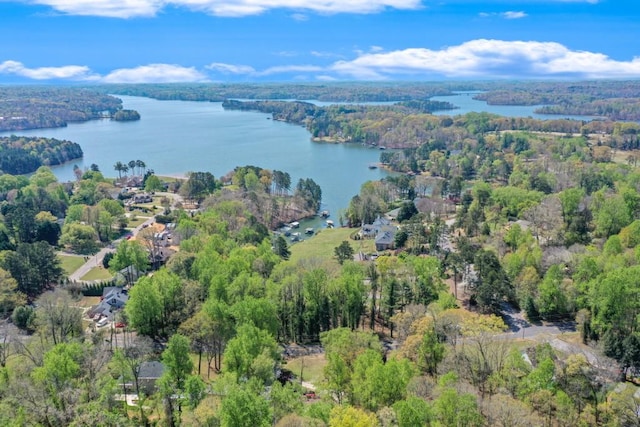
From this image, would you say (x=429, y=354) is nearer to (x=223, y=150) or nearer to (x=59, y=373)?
(x=59, y=373)

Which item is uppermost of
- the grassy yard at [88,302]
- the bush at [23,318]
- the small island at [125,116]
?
the small island at [125,116]

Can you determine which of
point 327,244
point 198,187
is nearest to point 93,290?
point 327,244

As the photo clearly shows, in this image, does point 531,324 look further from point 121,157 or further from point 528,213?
point 121,157

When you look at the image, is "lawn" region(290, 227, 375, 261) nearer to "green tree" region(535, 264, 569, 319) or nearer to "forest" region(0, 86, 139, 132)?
"green tree" region(535, 264, 569, 319)

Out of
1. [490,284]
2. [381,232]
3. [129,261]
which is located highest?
[490,284]

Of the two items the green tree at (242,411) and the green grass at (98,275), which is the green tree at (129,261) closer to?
the green grass at (98,275)

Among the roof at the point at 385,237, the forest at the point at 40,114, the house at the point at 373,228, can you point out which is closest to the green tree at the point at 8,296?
the roof at the point at 385,237

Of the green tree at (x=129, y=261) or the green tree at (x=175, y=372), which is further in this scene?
the green tree at (x=129, y=261)

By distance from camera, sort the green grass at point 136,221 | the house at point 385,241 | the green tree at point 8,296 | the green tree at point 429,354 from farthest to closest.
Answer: the green grass at point 136,221 < the house at point 385,241 < the green tree at point 8,296 < the green tree at point 429,354
